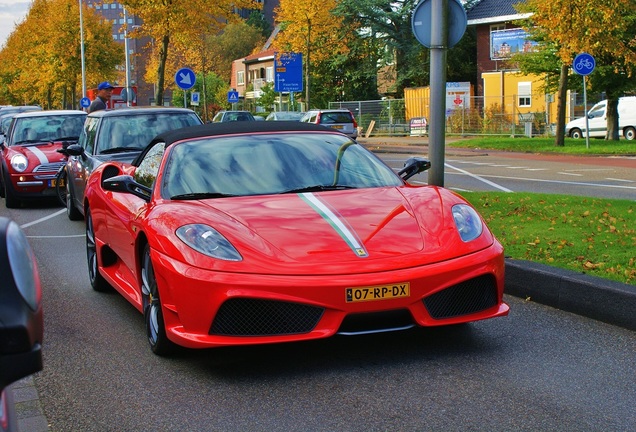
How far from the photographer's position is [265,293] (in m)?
4.81

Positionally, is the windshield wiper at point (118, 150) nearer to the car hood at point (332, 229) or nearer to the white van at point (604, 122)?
the car hood at point (332, 229)

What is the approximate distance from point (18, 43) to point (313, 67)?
2522 cm

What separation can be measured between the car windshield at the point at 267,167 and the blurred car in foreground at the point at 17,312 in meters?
3.93

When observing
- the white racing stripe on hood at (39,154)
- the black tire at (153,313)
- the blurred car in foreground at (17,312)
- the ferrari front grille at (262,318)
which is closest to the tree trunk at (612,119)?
the white racing stripe on hood at (39,154)

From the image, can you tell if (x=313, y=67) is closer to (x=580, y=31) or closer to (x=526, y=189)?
(x=580, y=31)

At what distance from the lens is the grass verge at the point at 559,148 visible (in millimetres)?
28233

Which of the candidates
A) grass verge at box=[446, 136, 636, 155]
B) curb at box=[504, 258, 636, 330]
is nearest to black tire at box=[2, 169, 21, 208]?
Answer: curb at box=[504, 258, 636, 330]

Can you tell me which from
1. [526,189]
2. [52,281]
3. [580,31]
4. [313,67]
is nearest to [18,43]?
[313,67]

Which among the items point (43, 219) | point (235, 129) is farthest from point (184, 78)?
point (235, 129)

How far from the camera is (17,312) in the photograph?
1.77 metres

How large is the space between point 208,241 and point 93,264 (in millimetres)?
3161

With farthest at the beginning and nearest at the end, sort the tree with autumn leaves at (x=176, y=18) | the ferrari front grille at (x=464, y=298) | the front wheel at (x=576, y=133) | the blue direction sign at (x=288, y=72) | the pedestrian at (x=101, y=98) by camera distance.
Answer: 1. the blue direction sign at (x=288, y=72)
2. the front wheel at (x=576, y=133)
3. the tree with autumn leaves at (x=176, y=18)
4. the pedestrian at (x=101, y=98)
5. the ferrari front grille at (x=464, y=298)

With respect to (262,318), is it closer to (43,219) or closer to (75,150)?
(75,150)

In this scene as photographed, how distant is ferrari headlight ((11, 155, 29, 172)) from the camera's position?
15.4 m
